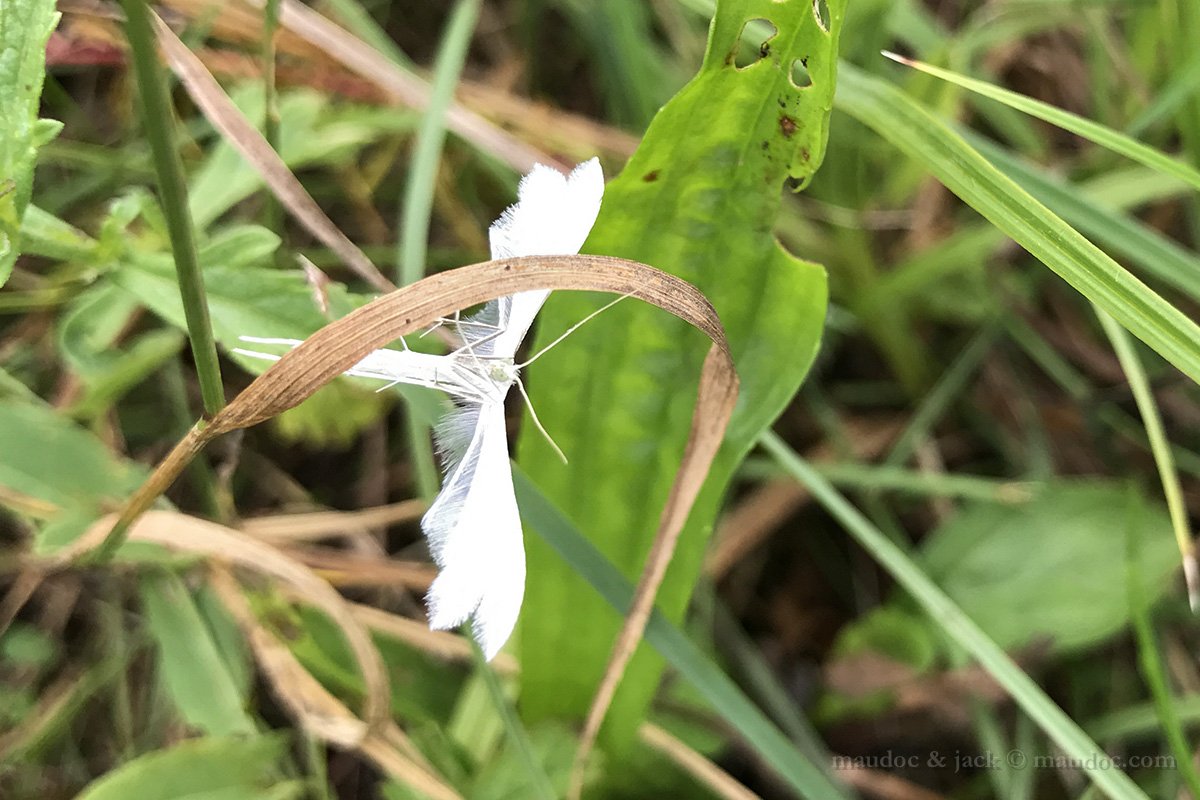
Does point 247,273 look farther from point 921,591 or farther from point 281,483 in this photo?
point 921,591

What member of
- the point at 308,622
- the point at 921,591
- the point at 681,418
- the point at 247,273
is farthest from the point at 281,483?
the point at 921,591

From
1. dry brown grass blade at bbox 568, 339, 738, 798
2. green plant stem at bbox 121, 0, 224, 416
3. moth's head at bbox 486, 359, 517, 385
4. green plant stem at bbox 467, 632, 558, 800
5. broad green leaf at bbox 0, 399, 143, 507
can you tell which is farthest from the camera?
broad green leaf at bbox 0, 399, 143, 507

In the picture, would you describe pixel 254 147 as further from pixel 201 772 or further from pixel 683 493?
pixel 201 772

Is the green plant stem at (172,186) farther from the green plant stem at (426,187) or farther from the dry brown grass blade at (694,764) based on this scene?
the dry brown grass blade at (694,764)

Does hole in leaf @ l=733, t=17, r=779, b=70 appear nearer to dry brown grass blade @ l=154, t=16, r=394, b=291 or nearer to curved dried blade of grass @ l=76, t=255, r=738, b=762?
curved dried blade of grass @ l=76, t=255, r=738, b=762

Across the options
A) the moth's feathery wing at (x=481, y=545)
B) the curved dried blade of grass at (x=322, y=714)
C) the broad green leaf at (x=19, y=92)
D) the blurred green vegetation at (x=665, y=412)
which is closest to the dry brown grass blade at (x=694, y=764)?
the blurred green vegetation at (x=665, y=412)

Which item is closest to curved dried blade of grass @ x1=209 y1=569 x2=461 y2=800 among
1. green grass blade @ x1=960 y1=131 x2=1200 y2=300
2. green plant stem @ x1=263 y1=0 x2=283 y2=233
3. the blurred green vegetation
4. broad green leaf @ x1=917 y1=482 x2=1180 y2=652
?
the blurred green vegetation
